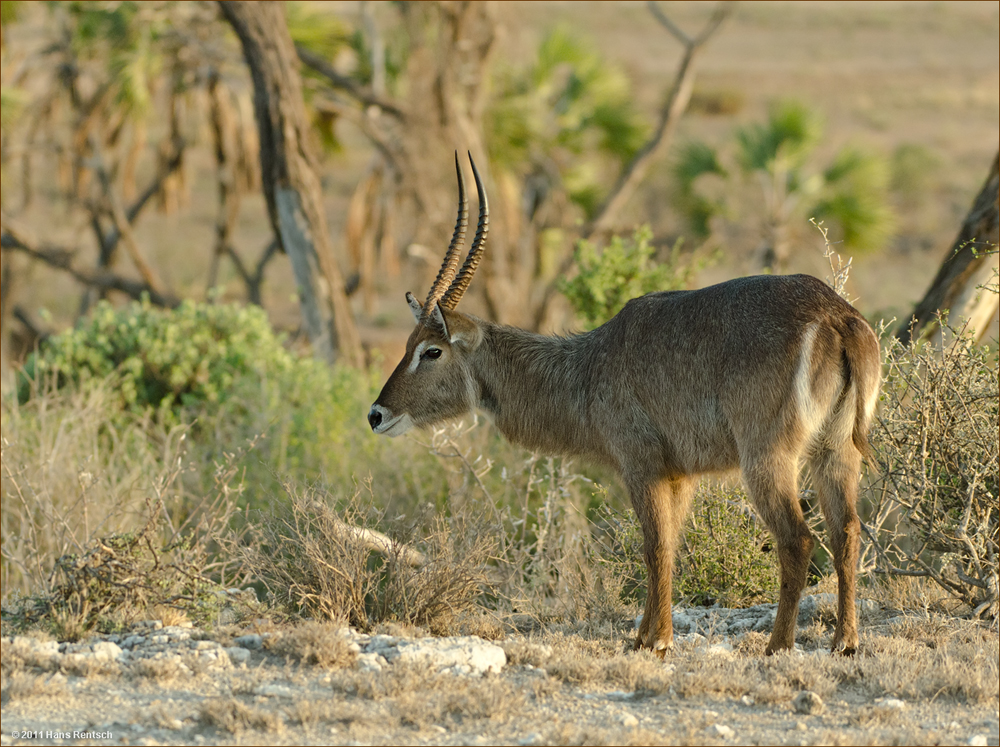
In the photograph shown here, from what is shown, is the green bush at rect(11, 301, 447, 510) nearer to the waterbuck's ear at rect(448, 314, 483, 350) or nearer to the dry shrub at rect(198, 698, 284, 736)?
the waterbuck's ear at rect(448, 314, 483, 350)

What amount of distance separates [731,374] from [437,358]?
6.08ft

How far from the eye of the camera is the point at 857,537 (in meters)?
5.70

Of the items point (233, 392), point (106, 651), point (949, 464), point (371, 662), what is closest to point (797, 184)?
point (233, 392)

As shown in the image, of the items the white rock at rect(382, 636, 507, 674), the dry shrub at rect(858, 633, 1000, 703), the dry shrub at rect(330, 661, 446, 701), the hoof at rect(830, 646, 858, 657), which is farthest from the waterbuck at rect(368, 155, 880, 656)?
the dry shrub at rect(330, 661, 446, 701)

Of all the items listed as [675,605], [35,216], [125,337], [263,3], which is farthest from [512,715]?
[35,216]

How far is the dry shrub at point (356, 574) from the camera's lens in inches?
236

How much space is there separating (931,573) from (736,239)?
1482cm

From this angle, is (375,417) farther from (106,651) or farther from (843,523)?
(843,523)

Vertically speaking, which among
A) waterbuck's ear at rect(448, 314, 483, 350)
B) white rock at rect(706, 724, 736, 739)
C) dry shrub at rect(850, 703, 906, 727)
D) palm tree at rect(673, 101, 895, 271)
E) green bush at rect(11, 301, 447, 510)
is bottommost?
green bush at rect(11, 301, 447, 510)

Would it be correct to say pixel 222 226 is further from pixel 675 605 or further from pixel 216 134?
pixel 675 605

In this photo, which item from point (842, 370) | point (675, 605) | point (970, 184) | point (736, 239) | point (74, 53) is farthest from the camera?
point (970, 184)

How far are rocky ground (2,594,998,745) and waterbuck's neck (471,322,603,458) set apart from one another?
1230mm

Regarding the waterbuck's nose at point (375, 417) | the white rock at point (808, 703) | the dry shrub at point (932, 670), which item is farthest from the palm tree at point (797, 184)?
the white rock at point (808, 703)

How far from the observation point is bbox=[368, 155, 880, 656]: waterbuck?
5.49m
